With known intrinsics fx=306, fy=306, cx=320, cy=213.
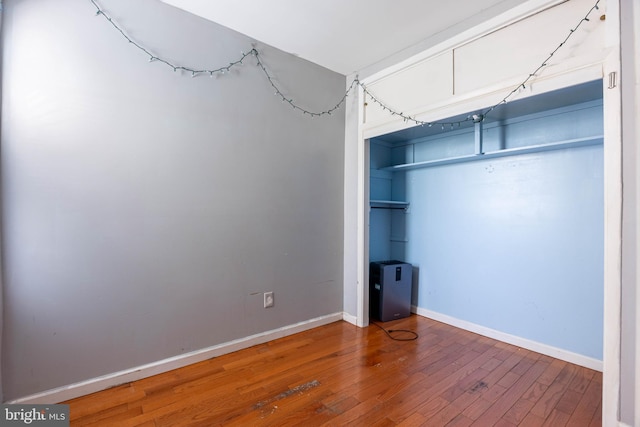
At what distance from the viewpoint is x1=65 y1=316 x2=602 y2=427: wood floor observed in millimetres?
1579

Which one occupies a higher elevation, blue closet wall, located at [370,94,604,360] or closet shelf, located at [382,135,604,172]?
closet shelf, located at [382,135,604,172]

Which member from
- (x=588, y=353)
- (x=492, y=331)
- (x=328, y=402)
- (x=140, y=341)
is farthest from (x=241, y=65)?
(x=588, y=353)

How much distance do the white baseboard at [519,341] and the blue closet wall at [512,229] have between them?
0.12ft

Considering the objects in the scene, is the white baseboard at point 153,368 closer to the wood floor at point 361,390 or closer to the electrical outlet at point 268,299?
the wood floor at point 361,390

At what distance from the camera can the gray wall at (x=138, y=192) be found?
1.61 meters

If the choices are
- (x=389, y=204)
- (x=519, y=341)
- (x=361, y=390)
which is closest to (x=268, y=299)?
(x=361, y=390)

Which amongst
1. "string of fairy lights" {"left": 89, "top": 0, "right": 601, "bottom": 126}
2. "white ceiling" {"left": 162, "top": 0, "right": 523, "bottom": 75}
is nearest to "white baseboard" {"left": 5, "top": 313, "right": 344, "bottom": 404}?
"string of fairy lights" {"left": 89, "top": 0, "right": 601, "bottom": 126}

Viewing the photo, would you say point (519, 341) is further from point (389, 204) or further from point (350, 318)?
point (389, 204)

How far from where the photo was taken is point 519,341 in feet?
8.08

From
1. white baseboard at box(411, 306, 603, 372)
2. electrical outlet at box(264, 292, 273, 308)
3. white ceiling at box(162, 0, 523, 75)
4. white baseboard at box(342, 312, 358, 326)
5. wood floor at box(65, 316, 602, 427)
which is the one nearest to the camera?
wood floor at box(65, 316, 602, 427)

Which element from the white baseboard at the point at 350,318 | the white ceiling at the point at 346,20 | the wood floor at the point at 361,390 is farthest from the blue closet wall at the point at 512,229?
the white ceiling at the point at 346,20

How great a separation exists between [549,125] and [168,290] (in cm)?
305

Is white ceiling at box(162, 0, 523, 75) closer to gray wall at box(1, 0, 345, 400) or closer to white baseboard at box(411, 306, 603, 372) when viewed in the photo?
gray wall at box(1, 0, 345, 400)

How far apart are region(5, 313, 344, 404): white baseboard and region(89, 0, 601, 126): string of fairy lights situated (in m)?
1.92
